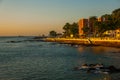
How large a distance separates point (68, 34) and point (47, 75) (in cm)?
16491

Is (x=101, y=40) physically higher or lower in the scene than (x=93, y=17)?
lower

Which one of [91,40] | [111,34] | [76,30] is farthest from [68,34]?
[91,40]

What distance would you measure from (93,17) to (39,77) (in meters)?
135

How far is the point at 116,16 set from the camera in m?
124

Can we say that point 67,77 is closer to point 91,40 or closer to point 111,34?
point 91,40

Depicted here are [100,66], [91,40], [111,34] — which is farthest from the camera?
[111,34]

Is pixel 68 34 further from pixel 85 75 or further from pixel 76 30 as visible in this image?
pixel 85 75

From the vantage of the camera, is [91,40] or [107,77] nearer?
[107,77]

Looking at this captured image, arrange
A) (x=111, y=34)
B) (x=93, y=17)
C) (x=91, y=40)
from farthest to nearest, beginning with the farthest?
(x=93, y=17)
(x=111, y=34)
(x=91, y=40)

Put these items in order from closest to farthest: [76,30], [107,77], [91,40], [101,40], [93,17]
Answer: [107,77] < [101,40] < [91,40] < [93,17] < [76,30]

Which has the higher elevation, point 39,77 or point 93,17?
point 93,17

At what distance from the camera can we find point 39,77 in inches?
1192

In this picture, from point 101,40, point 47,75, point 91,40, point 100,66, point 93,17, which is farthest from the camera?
point 93,17

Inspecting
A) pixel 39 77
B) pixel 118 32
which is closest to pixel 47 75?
pixel 39 77
